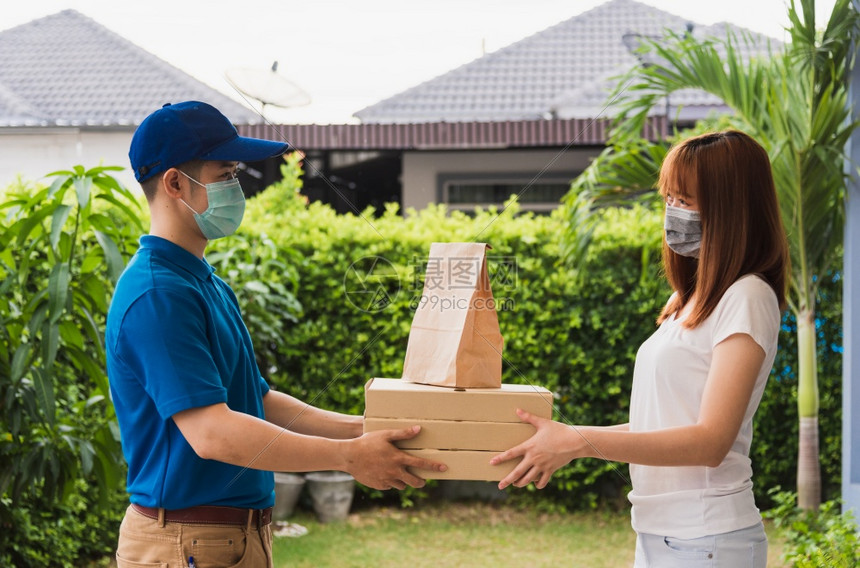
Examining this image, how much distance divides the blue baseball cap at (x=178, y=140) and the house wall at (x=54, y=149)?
21.5ft

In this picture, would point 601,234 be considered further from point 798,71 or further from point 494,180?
point 494,180

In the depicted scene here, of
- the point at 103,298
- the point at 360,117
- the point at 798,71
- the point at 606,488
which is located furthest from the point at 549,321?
the point at 360,117

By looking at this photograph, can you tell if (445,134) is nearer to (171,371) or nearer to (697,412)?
(697,412)

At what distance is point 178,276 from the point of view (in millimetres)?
1354

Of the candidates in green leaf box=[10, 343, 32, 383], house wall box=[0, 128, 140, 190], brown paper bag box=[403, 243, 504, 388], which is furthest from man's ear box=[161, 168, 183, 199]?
house wall box=[0, 128, 140, 190]

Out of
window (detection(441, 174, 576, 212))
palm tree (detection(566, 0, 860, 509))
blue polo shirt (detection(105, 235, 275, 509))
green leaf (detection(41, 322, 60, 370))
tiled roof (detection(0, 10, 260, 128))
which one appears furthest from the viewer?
tiled roof (detection(0, 10, 260, 128))

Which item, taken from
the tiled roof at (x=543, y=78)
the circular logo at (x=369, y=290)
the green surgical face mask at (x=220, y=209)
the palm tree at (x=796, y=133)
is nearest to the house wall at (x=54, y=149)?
the tiled roof at (x=543, y=78)

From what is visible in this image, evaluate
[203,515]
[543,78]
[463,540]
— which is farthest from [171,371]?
[543,78]

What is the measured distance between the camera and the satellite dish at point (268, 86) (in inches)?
181

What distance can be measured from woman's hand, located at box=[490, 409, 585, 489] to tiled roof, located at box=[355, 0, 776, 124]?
6.68 m

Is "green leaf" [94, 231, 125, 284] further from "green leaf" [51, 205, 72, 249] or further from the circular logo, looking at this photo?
the circular logo

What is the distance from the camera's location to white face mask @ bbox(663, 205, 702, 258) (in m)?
1.49

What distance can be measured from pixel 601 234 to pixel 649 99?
950mm

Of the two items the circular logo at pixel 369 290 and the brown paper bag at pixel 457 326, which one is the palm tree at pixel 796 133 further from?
the brown paper bag at pixel 457 326
